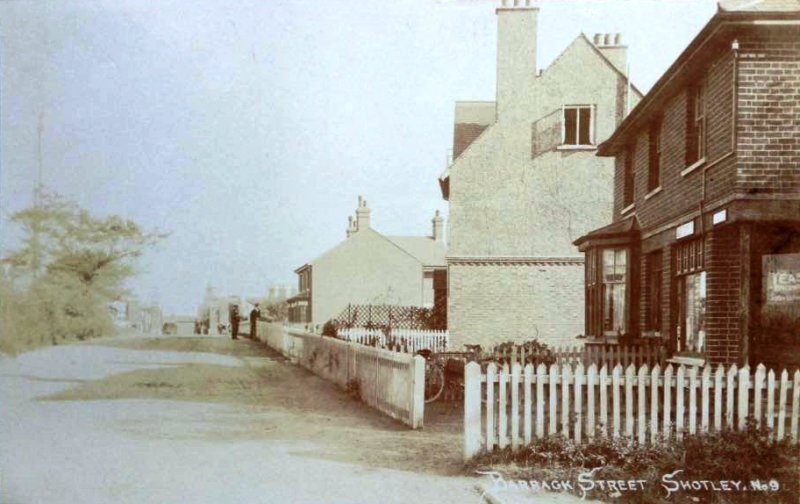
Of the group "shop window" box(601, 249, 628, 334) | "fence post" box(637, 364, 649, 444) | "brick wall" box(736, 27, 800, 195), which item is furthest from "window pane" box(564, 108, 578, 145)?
"fence post" box(637, 364, 649, 444)

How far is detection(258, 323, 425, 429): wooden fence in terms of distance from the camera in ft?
34.1

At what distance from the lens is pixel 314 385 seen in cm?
1559

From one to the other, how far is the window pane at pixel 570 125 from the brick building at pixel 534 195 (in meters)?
0.03

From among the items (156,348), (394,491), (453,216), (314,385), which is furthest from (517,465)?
(453,216)

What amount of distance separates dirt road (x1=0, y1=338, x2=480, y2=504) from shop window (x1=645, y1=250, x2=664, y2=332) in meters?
5.11

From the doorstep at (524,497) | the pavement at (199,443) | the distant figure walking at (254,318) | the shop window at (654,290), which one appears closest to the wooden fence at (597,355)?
the shop window at (654,290)

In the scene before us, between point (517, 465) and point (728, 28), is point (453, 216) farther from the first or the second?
point (517, 465)

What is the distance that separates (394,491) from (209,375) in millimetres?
9610

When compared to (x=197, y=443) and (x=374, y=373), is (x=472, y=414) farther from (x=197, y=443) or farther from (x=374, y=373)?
(x=374, y=373)

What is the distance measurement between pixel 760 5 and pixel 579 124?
13.3 meters

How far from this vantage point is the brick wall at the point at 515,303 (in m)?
22.1

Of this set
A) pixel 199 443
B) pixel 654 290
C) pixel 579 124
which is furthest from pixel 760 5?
pixel 579 124

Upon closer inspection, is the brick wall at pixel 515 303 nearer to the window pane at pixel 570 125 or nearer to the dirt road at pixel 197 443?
the window pane at pixel 570 125

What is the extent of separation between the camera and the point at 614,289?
16.1m
